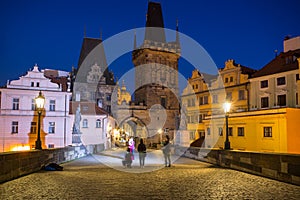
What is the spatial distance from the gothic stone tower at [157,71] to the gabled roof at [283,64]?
2248cm

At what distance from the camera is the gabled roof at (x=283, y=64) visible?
89.8 ft

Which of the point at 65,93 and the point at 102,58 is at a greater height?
the point at 102,58

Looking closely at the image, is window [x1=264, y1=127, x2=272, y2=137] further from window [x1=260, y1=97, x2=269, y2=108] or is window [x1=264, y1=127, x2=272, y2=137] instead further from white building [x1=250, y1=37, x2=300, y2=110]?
window [x1=260, y1=97, x2=269, y2=108]

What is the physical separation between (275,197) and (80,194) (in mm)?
4051

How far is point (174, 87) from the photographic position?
5403cm

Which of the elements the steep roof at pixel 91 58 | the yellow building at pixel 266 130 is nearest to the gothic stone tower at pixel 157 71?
the steep roof at pixel 91 58

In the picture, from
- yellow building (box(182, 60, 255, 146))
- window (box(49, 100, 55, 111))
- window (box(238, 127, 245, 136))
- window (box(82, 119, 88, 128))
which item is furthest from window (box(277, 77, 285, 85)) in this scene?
window (box(49, 100, 55, 111))

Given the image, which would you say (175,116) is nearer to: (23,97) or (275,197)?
(23,97)

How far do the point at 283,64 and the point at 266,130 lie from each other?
7.45m

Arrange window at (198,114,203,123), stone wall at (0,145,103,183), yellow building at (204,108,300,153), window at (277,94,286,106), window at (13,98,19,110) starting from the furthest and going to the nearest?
window at (198,114,203,123) → window at (13,98,19,110) → window at (277,94,286,106) → yellow building at (204,108,300,153) → stone wall at (0,145,103,183)

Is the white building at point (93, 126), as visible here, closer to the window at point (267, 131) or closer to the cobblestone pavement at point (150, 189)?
the window at point (267, 131)

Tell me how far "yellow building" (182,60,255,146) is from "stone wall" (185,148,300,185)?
17.4 m

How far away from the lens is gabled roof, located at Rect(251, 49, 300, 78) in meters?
27.4

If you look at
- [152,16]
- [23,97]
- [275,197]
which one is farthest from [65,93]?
[275,197]
